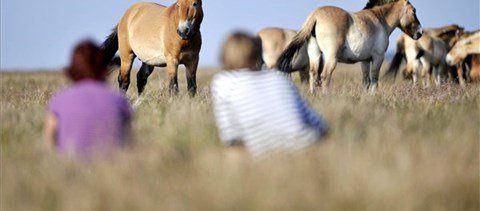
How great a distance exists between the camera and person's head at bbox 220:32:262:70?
4.91m

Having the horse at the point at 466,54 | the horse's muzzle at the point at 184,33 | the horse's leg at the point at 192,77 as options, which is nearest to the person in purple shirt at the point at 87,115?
the horse's muzzle at the point at 184,33

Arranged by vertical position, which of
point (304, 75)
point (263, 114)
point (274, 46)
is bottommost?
point (304, 75)

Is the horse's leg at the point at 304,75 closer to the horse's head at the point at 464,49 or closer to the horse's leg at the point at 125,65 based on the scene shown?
the horse's head at the point at 464,49

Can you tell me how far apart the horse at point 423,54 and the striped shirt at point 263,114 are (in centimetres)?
1401

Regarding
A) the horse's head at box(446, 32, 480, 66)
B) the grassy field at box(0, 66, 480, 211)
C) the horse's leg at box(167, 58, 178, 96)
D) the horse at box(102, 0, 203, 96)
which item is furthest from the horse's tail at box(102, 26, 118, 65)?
the horse's head at box(446, 32, 480, 66)

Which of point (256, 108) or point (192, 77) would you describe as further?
point (192, 77)

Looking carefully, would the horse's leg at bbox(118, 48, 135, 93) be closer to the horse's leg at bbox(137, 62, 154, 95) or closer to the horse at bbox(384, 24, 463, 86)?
the horse's leg at bbox(137, 62, 154, 95)

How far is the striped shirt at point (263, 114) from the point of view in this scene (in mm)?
4715

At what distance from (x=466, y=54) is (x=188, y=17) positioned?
9294 mm

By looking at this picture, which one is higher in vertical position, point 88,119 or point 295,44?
point 88,119

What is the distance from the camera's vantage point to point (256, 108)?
4801 millimetres

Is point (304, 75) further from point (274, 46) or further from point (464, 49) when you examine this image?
point (464, 49)

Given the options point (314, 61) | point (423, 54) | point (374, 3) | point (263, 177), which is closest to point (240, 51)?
point (263, 177)

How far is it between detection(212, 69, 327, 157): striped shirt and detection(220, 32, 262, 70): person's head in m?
0.06
